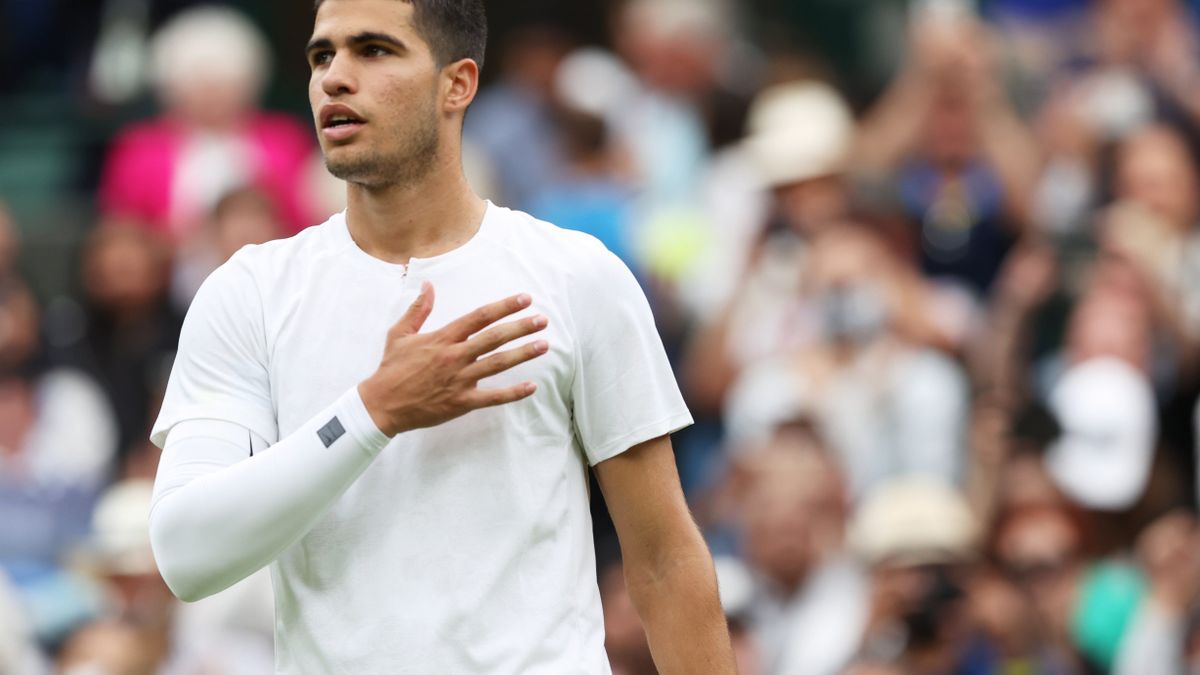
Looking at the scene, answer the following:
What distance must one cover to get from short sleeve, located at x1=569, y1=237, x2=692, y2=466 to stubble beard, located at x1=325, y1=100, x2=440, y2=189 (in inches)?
13.1

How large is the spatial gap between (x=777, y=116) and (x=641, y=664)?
3.36 m

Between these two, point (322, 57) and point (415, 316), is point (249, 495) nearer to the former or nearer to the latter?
point (415, 316)

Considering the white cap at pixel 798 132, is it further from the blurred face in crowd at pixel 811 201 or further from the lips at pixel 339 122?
the lips at pixel 339 122

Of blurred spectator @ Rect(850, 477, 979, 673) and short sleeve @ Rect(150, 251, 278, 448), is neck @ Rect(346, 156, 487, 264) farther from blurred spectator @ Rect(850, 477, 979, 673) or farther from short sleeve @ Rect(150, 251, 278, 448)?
blurred spectator @ Rect(850, 477, 979, 673)

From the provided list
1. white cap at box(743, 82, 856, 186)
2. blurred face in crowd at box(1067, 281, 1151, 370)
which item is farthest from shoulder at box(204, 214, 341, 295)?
white cap at box(743, 82, 856, 186)

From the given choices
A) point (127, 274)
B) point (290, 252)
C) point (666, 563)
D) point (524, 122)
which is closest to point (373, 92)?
point (290, 252)

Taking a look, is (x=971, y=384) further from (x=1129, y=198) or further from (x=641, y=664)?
(x=641, y=664)

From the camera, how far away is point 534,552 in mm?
3578

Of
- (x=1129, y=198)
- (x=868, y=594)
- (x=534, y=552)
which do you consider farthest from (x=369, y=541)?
(x=1129, y=198)

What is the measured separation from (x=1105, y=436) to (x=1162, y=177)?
1235 millimetres

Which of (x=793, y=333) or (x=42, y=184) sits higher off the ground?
(x=42, y=184)

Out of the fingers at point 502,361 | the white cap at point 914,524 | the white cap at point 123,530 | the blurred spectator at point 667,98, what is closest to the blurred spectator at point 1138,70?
the blurred spectator at point 667,98

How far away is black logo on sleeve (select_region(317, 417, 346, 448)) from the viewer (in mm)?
3365

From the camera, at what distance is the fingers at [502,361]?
11.1 feet
